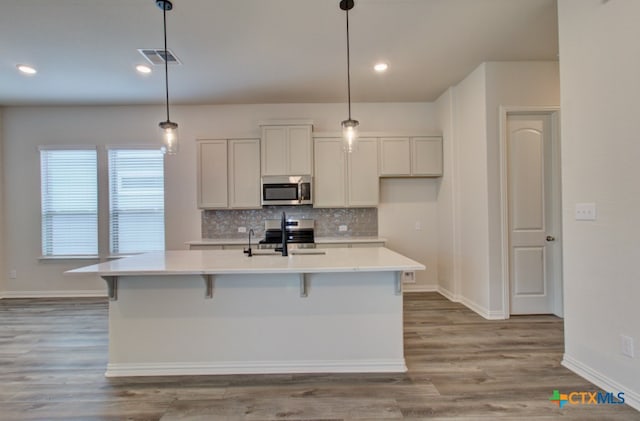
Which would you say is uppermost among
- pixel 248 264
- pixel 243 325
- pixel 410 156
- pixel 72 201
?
pixel 410 156

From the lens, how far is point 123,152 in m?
→ 4.58

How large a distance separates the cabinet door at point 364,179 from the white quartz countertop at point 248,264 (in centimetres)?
163

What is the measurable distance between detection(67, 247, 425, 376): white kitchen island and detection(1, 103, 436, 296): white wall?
2.33 meters

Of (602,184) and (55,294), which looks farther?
(55,294)

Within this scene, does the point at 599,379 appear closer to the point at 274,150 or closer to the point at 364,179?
the point at 364,179

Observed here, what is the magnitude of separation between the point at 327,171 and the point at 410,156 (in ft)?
3.93

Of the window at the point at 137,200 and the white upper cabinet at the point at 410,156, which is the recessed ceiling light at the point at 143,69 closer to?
the window at the point at 137,200

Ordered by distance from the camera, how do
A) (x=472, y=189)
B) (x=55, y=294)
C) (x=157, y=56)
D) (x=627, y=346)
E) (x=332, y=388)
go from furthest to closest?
(x=55, y=294), (x=472, y=189), (x=157, y=56), (x=332, y=388), (x=627, y=346)

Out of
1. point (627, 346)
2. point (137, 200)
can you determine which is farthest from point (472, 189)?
point (137, 200)

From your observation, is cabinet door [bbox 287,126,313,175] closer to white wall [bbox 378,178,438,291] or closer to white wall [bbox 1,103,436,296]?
white wall [bbox 1,103,436,296]

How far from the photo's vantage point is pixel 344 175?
169 inches

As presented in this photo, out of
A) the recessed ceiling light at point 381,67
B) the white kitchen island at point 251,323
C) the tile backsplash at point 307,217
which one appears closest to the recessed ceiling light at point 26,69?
the tile backsplash at point 307,217

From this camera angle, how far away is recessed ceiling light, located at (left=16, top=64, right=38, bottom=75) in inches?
131

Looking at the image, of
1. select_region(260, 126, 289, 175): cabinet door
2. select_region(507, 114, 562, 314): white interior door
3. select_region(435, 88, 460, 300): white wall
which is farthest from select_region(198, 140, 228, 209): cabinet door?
select_region(507, 114, 562, 314): white interior door
